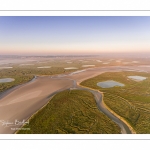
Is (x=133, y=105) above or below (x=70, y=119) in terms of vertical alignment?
above

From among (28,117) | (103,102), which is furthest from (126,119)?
(28,117)
